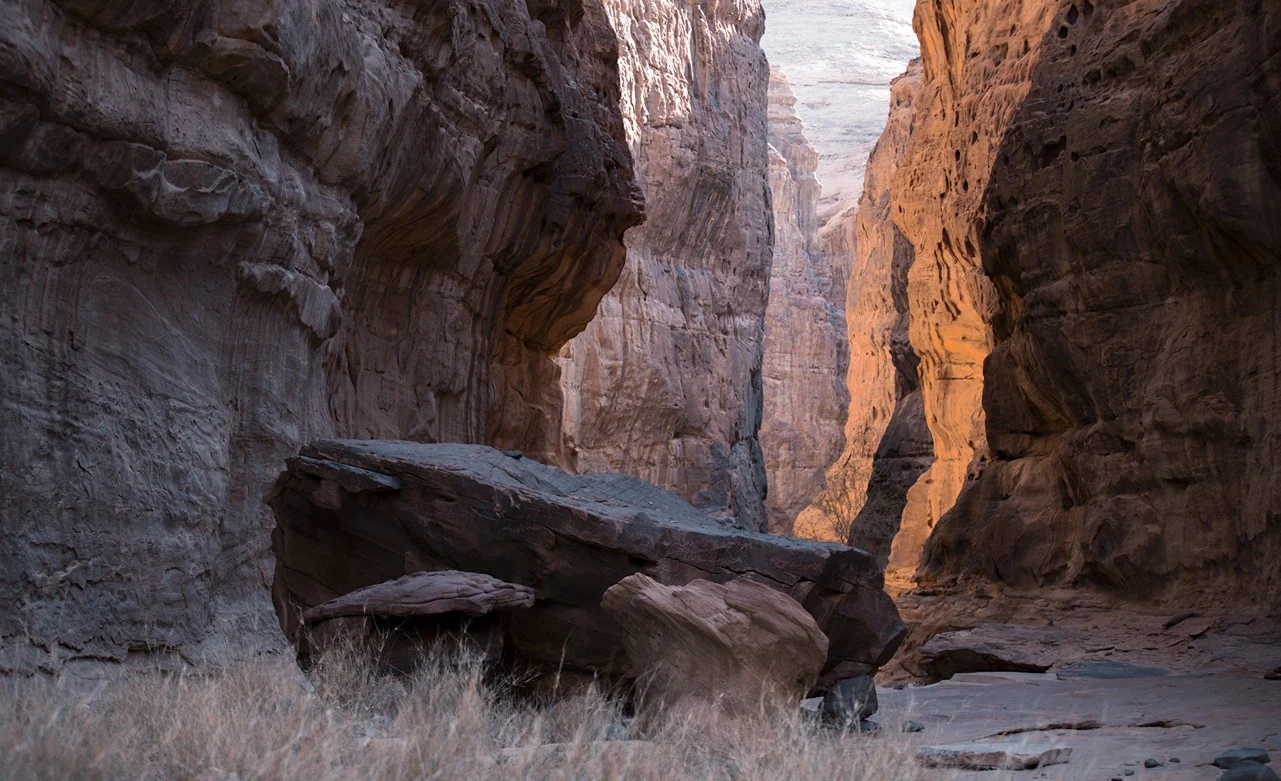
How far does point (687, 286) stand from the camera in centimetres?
4041

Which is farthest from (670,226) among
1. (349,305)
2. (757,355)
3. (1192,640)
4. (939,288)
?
(1192,640)

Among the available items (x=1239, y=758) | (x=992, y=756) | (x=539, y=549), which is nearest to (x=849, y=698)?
(x=992, y=756)

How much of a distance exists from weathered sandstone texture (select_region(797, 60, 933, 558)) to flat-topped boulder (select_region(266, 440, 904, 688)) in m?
23.4

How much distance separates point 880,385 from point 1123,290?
2584cm

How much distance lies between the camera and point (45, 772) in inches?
169

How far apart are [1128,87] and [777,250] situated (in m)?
57.2

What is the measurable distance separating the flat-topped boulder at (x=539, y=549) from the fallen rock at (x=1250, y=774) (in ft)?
9.84

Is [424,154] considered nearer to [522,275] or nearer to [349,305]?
[349,305]

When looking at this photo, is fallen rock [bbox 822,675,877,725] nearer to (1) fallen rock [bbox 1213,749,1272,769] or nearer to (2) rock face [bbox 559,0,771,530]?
(1) fallen rock [bbox 1213,749,1272,769]

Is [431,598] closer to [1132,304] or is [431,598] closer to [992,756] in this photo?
[992,756]

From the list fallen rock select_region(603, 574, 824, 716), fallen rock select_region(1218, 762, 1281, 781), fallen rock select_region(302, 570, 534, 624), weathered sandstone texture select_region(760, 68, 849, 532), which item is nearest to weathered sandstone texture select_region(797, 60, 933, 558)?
weathered sandstone texture select_region(760, 68, 849, 532)

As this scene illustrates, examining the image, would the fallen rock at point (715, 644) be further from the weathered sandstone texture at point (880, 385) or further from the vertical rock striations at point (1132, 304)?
the weathered sandstone texture at point (880, 385)

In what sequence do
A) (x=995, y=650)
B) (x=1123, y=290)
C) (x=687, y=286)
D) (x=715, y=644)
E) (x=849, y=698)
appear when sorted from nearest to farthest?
(x=715, y=644) → (x=849, y=698) → (x=995, y=650) → (x=1123, y=290) → (x=687, y=286)

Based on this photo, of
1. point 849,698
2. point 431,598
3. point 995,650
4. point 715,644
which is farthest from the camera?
point 995,650
